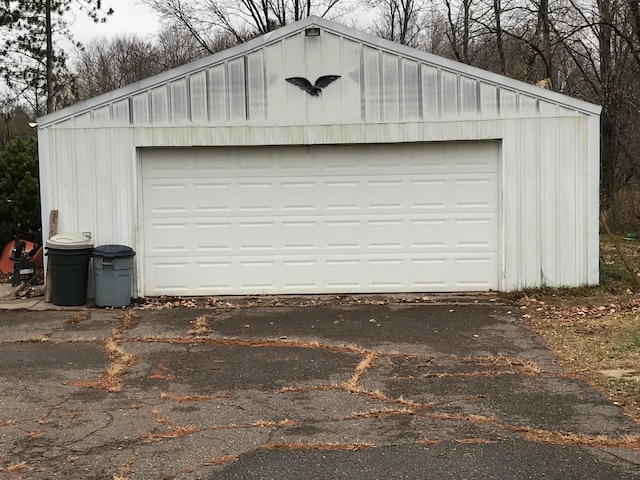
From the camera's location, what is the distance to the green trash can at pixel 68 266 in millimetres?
10547

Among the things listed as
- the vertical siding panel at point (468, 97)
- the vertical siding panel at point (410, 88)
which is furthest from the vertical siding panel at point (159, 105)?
the vertical siding panel at point (468, 97)

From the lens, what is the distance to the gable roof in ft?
35.4

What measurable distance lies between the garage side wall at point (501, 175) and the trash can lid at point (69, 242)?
335mm

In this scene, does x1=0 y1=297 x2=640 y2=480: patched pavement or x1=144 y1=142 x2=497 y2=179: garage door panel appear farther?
x1=144 y1=142 x2=497 y2=179: garage door panel

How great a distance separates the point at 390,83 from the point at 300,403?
6207 millimetres

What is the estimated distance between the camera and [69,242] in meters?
10.6

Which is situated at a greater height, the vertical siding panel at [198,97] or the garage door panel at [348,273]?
the vertical siding panel at [198,97]

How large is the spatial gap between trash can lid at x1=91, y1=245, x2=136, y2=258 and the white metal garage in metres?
0.40

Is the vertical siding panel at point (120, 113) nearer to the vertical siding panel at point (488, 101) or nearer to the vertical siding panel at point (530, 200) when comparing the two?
the vertical siding panel at point (488, 101)

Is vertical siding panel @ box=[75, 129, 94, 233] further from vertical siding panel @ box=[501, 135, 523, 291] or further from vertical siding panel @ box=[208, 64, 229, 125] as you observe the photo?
vertical siding panel @ box=[501, 135, 523, 291]

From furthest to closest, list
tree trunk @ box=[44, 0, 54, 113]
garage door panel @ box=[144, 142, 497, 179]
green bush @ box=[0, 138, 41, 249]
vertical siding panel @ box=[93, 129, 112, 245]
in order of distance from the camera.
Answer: tree trunk @ box=[44, 0, 54, 113] → green bush @ box=[0, 138, 41, 249] → garage door panel @ box=[144, 142, 497, 179] → vertical siding panel @ box=[93, 129, 112, 245]

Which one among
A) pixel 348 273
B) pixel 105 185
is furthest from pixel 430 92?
pixel 105 185

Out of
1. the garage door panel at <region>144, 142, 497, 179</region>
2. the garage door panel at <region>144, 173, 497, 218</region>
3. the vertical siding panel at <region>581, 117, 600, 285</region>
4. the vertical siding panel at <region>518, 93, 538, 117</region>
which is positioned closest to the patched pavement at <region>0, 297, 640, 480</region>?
the garage door panel at <region>144, 173, 497, 218</region>

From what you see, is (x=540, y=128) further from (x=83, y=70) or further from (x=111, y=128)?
(x=83, y=70)
